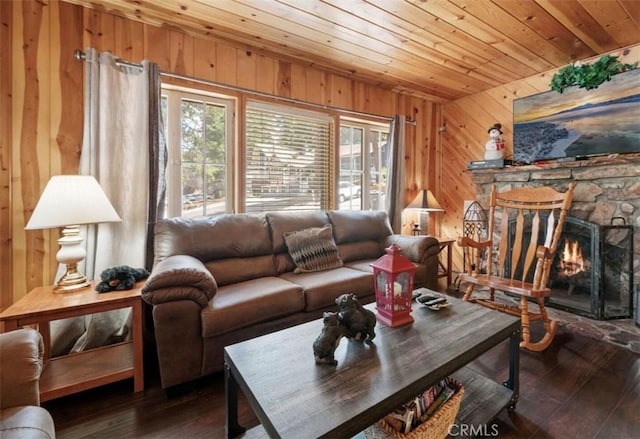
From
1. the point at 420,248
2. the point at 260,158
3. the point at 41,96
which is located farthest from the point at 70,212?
the point at 420,248

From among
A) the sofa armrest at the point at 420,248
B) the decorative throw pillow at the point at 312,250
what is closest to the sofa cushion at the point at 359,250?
the decorative throw pillow at the point at 312,250

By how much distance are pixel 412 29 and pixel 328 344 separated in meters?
2.42

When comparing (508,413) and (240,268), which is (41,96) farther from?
(508,413)

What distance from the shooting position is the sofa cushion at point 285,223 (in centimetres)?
244

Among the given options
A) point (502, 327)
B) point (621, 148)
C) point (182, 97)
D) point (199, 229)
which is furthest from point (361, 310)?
point (621, 148)

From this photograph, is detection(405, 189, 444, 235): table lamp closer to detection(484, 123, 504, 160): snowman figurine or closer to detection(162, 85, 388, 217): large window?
detection(162, 85, 388, 217): large window

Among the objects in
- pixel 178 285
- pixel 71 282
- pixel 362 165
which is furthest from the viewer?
pixel 362 165

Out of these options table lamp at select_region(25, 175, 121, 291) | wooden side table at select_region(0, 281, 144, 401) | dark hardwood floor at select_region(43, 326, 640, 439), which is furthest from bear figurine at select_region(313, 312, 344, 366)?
table lamp at select_region(25, 175, 121, 291)

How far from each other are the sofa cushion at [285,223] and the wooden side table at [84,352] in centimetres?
103

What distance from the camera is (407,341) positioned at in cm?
119

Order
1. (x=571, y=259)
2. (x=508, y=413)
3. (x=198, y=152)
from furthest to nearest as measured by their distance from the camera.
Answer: (x=571, y=259) < (x=198, y=152) < (x=508, y=413)

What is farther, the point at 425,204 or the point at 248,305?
the point at 425,204

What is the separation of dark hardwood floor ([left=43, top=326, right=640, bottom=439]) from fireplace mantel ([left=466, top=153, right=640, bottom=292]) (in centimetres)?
125

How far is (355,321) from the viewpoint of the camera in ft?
3.75
